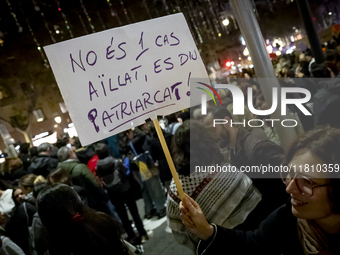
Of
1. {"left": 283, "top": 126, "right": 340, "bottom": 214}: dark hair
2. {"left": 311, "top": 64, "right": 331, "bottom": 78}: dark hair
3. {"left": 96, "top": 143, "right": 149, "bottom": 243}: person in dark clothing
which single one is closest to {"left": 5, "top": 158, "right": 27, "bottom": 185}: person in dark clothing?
{"left": 96, "top": 143, "right": 149, "bottom": 243}: person in dark clothing

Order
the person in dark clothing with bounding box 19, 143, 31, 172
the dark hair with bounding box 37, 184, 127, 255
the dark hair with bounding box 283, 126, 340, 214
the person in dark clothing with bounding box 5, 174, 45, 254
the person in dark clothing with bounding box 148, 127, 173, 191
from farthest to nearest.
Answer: the person in dark clothing with bounding box 19, 143, 31, 172 → the person in dark clothing with bounding box 148, 127, 173, 191 → the person in dark clothing with bounding box 5, 174, 45, 254 → the dark hair with bounding box 37, 184, 127, 255 → the dark hair with bounding box 283, 126, 340, 214

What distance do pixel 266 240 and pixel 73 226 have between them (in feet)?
4.58

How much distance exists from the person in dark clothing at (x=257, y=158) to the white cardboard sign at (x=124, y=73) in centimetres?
97

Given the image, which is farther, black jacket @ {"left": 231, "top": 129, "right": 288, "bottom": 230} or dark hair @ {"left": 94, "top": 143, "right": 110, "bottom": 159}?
dark hair @ {"left": 94, "top": 143, "right": 110, "bottom": 159}

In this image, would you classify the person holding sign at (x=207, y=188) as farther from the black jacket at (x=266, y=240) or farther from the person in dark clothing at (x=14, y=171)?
the person in dark clothing at (x=14, y=171)

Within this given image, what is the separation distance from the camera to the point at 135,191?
15.4 feet

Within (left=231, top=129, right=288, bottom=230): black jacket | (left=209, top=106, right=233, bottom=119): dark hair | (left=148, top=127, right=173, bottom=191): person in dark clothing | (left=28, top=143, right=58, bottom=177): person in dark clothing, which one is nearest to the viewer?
(left=231, top=129, right=288, bottom=230): black jacket

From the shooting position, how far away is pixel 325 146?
125 cm

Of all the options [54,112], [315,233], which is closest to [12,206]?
[315,233]

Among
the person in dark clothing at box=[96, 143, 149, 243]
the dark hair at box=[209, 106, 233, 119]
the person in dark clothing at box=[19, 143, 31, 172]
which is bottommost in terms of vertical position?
the person in dark clothing at box=[96, 143, 149, 243]

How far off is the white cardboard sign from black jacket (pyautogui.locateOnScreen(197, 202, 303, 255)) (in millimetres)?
941

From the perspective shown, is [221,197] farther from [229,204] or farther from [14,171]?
[14,171]

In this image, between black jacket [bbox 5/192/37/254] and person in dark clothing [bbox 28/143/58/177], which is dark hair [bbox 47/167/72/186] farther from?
person in dark clothing [bbox 28/143/58/177]

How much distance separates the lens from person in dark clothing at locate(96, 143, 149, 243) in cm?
428
